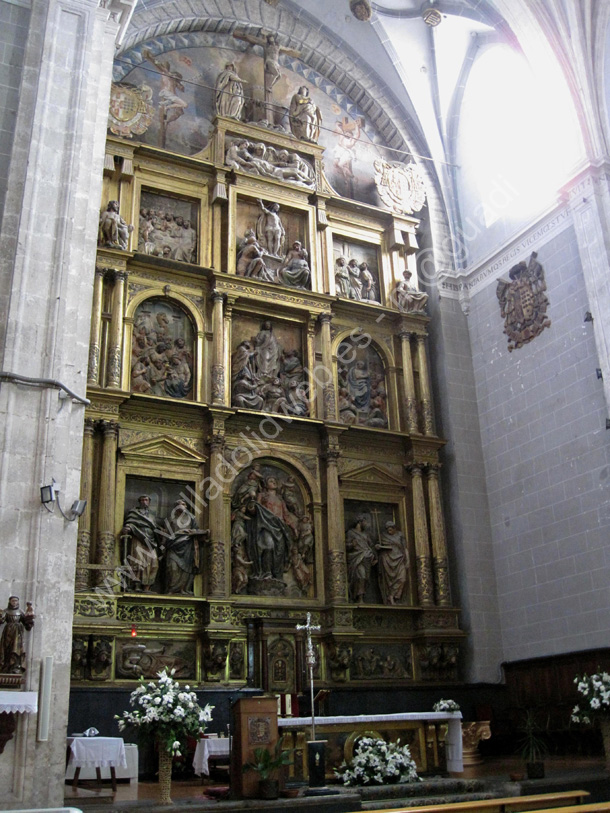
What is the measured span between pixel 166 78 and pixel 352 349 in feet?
22.0

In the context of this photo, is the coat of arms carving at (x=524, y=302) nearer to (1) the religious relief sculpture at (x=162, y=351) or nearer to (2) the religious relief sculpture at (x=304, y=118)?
(2) the religious relief sculpture at (x=304, y=118)

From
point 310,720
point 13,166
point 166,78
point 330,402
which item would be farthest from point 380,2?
point 310,720

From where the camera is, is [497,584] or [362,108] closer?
[497,584]

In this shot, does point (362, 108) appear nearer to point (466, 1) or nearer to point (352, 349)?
point (466, 1)

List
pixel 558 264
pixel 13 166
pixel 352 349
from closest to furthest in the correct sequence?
pixel 13 166 < pixel 558 264 < pixel 352 349

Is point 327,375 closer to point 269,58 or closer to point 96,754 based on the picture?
point 269,58

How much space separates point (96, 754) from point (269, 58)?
1457 centimetres

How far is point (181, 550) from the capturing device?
14.5m

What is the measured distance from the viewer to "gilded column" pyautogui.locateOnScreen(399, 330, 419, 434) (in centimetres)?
1734

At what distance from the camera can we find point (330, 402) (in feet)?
54.9

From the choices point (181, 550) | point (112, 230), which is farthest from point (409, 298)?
point (181, 550)

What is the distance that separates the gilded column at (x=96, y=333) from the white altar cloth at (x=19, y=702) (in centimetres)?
685

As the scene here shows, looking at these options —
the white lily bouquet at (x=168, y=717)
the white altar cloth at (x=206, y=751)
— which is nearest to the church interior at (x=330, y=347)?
the white altar cloth at (x=206, y=751)

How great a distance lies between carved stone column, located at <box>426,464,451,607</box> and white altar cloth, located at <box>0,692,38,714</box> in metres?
9.29
